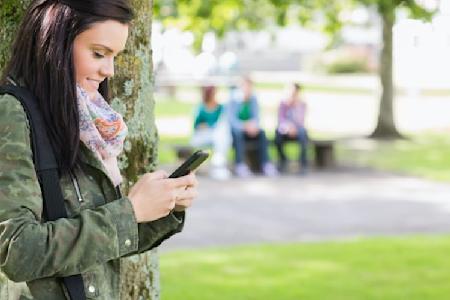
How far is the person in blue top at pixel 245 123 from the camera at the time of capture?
16781mm

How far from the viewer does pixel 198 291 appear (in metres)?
8.19

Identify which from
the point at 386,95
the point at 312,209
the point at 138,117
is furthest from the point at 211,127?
the point at 138,117

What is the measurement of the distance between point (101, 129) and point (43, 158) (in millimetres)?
193

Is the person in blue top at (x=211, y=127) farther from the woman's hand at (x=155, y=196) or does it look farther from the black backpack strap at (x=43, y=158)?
the black backpack strap at (x=43, y=158)

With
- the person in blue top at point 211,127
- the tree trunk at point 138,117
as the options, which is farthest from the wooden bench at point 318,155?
the tree trunk at point 138,117

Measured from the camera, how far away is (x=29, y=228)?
238cm

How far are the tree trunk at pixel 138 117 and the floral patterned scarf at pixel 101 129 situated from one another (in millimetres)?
1049

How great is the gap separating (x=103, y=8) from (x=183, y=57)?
49.6 meters

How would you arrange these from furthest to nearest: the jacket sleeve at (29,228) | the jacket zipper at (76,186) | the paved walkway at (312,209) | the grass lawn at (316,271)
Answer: the paved walkway at (312,209), the grass lawn at (316,271), the jacket zipper at (76,186), the jacket sleeve at (29,228)

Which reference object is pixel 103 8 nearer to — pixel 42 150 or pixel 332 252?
pixel 42 150

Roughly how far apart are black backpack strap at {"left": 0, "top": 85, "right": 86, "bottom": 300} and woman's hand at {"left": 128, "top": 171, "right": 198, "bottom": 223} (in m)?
0.19

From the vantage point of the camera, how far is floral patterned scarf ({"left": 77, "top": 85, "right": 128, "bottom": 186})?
2.55 m

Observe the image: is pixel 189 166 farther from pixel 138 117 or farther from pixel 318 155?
pixel 318 155

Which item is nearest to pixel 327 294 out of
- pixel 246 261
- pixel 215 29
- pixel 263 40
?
pixel 246 261
